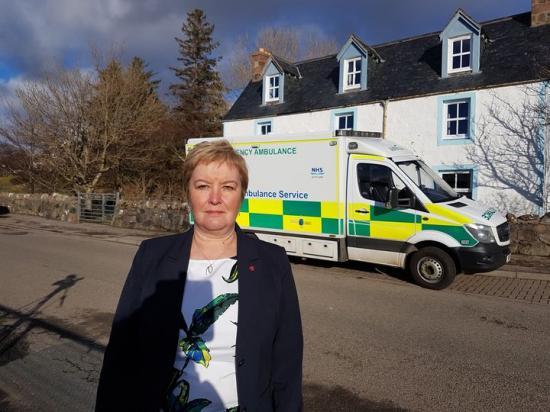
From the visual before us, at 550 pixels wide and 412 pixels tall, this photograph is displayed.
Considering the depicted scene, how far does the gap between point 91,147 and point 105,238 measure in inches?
362

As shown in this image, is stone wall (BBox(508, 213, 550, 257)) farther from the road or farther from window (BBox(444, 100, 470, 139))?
window (BBox(444, 100, 470, 139))

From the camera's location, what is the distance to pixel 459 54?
56.2ft

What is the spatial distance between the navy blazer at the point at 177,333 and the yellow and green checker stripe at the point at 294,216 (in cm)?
715

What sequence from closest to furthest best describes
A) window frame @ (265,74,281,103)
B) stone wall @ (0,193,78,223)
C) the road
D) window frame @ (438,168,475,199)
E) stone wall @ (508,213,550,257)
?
the road → stone wall @ (508,213,550,257) → window frame @ (438,168,475,199) → stone wall @ (0,193,78,223) → window frame @ (265,74,281,103)

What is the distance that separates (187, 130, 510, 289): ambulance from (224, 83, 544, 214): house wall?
5095mm

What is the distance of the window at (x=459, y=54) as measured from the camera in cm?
1702

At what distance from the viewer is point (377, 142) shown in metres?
9.09

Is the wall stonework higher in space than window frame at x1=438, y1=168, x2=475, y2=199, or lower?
lower

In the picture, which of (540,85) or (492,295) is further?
(540,85)

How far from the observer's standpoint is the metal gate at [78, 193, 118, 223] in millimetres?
19953

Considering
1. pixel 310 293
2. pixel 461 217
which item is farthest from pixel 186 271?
pixel 461 217

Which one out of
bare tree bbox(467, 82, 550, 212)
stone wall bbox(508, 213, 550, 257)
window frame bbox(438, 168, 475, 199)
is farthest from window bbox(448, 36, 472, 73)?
stone wall bbox(508, 213, 550, 257)

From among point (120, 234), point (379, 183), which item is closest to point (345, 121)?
point (120, 234)

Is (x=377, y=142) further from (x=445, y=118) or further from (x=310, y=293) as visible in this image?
(x=445, y=118)
